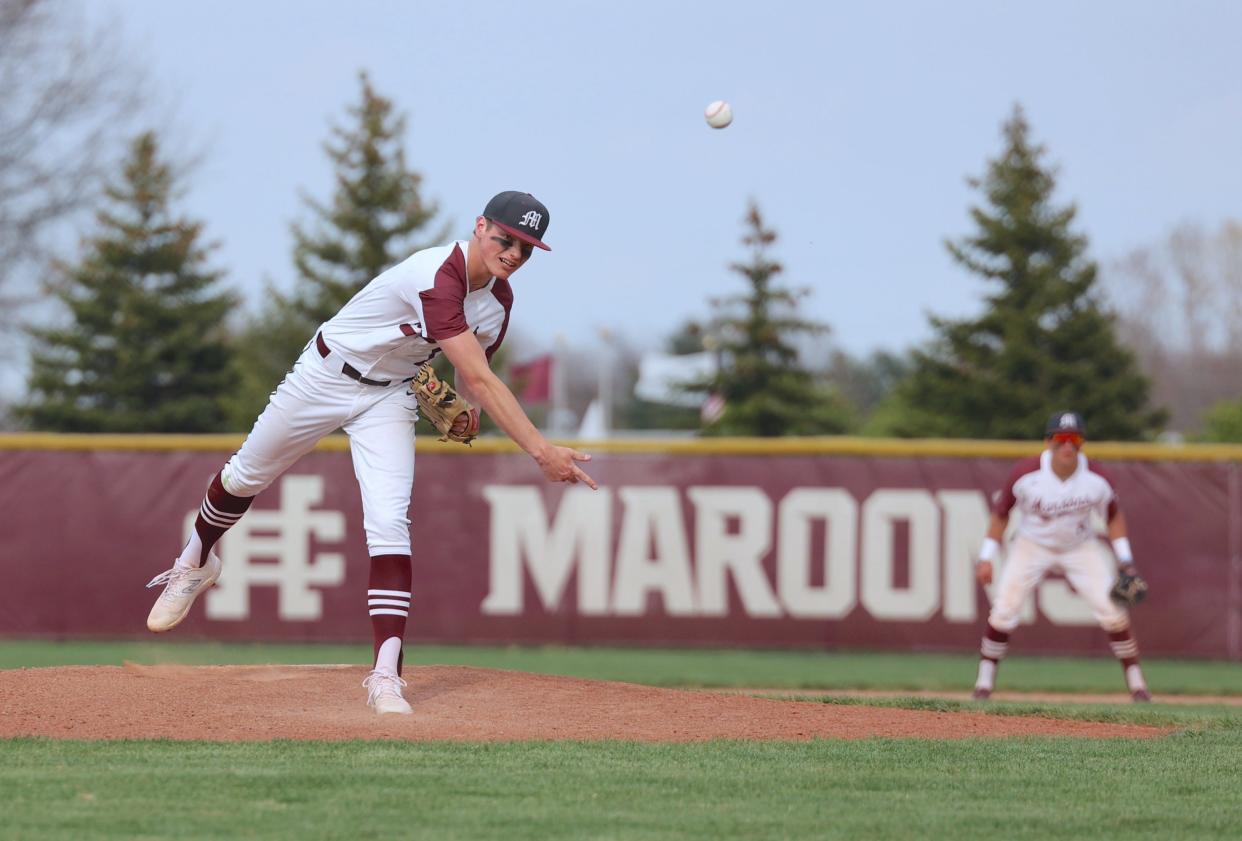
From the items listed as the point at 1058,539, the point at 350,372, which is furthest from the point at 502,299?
the point at 1058,539

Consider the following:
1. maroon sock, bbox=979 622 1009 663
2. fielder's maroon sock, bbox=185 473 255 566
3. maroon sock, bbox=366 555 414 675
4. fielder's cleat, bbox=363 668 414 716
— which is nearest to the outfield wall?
maroon sock, bbox=979 622 1009 663

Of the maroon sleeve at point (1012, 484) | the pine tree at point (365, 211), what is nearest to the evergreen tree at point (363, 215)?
the pine tree at point (365, 211)

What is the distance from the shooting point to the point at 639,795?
173 inches

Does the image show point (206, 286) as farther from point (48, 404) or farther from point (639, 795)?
point (639, 795)

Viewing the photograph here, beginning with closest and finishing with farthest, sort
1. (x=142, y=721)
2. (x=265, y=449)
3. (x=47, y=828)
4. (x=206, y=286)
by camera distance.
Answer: (x=47, y=828) < (x=142, y=721) < (x=265, y=449) < (x=206, y=286)

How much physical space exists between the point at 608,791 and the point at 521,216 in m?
2.21

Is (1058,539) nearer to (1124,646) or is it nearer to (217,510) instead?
(1124,646)

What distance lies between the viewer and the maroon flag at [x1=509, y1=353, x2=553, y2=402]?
112ft

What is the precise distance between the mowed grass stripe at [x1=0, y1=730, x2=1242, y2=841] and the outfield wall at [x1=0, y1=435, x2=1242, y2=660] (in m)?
8.42

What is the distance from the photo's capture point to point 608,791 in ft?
14.5

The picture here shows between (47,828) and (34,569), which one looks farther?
(34,569)

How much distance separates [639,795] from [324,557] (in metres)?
10.0

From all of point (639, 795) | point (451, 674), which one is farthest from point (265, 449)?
point (639, 795)

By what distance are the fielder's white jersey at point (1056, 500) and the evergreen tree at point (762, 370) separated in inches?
816
